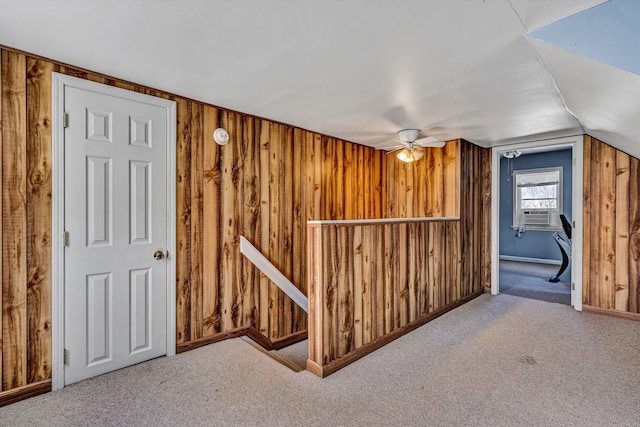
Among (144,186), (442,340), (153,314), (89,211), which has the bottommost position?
(442,340)

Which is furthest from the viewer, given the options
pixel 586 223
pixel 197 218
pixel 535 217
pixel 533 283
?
pixel 535 217

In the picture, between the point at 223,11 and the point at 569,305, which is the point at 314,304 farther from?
the point at 569,305

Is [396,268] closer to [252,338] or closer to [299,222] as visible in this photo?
[299,222]

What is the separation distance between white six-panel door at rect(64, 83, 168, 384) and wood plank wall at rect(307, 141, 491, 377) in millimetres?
1289

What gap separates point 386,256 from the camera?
9.54 feet

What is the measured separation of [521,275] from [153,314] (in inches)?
236

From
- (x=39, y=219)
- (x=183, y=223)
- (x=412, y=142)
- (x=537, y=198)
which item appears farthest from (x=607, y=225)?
(x=39, y=219)

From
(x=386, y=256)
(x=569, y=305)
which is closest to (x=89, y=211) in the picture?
(x=386, y=256)

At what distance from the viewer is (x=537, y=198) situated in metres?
6.78

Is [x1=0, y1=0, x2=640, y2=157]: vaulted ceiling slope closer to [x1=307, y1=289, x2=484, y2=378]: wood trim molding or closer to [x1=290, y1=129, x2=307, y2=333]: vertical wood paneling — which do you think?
[x1=290, y1=129, x2=307, y2=333]: vertical wood paneling

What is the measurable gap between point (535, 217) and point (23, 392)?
8.14 metres

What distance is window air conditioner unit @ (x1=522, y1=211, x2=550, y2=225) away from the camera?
6621 millimetres

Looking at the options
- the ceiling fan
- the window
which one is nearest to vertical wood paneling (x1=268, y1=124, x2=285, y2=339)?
the ceiling fan

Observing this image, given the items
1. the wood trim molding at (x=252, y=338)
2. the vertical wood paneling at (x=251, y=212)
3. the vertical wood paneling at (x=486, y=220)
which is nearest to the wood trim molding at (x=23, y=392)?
the wood trim molding at (x=252, y=338)
